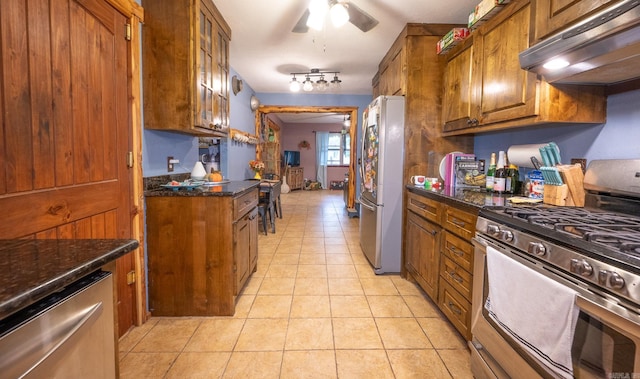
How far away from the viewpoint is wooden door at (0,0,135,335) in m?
1.16

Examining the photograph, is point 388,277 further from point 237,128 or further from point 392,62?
point 237,128

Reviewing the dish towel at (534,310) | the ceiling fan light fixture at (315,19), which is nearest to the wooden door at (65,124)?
the ceiling fan light fixture at (315,19)

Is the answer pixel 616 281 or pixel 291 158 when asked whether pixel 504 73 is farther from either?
pixel 291 158

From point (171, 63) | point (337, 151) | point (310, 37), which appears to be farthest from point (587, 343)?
point (337, 151)

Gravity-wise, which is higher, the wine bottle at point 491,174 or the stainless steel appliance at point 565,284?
the wine bottle at point 491,174

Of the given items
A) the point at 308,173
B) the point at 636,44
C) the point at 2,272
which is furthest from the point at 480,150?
the point at 308,173

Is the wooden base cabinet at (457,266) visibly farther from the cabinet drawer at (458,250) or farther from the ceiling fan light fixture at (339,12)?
the ceiling fan light fixture at (339,12)

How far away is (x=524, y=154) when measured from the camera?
207cm

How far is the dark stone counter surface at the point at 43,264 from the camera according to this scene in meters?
0.57

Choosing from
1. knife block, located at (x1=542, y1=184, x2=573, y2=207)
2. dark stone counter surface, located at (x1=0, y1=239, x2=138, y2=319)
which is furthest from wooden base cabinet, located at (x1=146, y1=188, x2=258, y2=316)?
knife block, located at (x1=542, y1=184, x2=573, y2=207)

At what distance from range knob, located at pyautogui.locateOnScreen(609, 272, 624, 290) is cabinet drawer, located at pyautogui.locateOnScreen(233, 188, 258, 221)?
195cm

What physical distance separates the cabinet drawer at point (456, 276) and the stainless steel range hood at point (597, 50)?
1147 millimetres

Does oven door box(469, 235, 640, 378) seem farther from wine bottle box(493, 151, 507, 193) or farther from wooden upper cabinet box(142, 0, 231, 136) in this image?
wooden upper cabinet box(142, 0, 231, 136)

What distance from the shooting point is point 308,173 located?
1102cm
